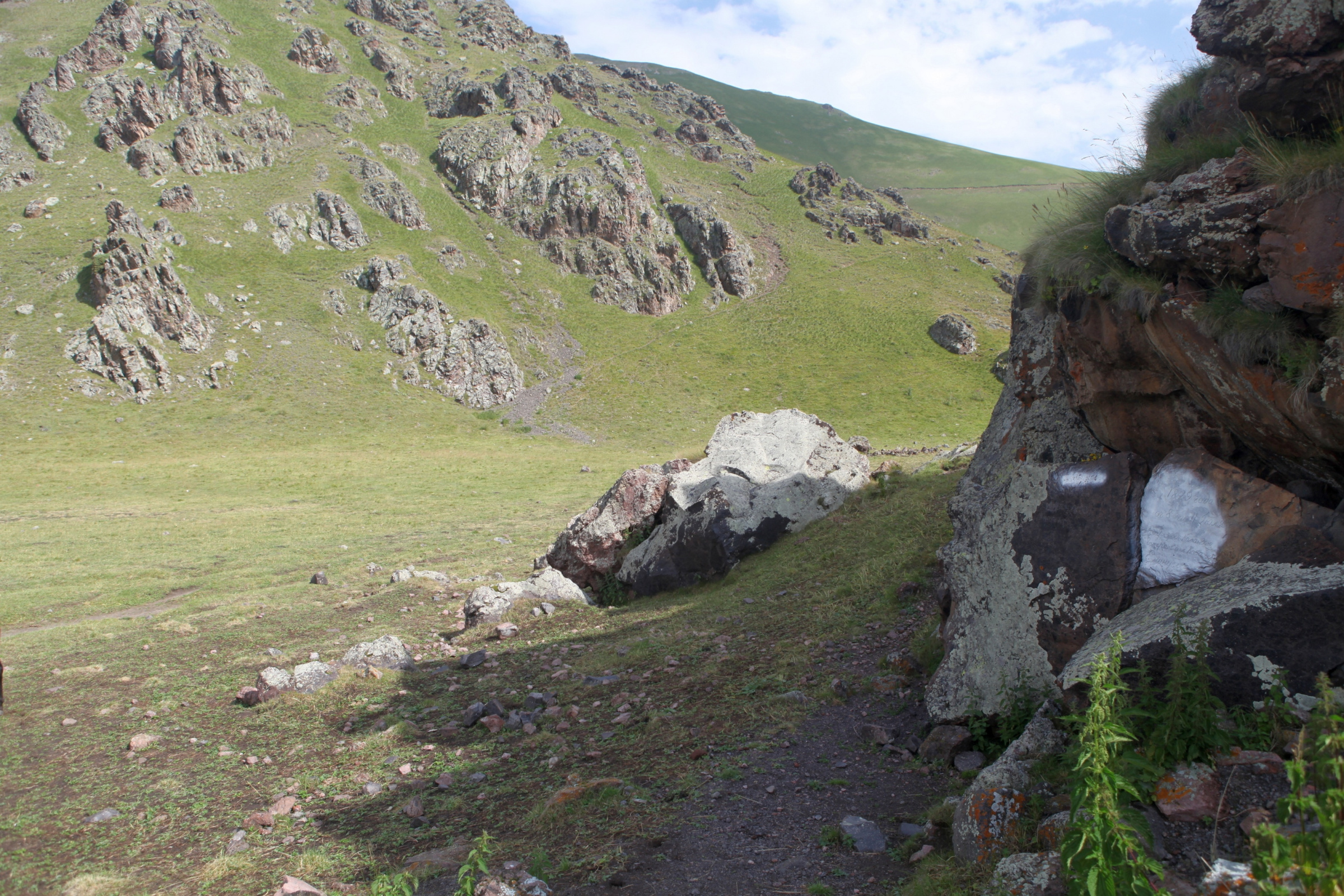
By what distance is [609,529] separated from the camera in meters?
15.8

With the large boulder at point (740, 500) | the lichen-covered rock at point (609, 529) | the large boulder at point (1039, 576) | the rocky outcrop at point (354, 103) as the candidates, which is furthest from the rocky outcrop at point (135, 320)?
the large boulder at point (1039, 576)

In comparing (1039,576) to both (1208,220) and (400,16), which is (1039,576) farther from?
(400,16)

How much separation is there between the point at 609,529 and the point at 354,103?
103 meters

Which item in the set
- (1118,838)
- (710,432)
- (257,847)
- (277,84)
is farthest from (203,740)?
(277,84)

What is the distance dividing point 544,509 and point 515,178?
78171 mm

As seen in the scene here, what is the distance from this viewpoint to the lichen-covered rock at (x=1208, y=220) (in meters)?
5.44

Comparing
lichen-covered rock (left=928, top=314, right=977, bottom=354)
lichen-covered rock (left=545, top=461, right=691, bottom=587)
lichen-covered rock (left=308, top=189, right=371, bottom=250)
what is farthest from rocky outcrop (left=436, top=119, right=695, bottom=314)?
lichen-covered rock (left=545, top=461, right=691, bottom=587)

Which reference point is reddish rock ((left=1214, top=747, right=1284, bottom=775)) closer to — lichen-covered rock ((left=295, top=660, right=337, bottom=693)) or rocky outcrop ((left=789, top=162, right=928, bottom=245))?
lichen-covered rock ((left=295, top=660, right=337, bottom=693))

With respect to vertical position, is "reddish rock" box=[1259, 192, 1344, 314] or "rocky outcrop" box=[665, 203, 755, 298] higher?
"rocky outcrop" box=[665, 203, 755, 298]

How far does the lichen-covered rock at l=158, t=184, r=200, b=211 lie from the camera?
2724 inches

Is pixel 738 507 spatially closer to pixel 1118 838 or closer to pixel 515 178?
pixel 1118 838

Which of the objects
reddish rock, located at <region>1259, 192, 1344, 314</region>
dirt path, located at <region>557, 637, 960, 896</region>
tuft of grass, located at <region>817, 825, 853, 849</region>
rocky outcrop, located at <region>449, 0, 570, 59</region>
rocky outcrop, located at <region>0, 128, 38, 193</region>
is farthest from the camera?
rocky outcrop, located at <region>449, 0, 570, 59</region>

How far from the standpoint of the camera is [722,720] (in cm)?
798

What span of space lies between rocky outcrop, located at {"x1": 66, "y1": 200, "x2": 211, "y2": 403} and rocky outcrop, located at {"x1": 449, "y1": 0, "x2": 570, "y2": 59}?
8937 centimetres
